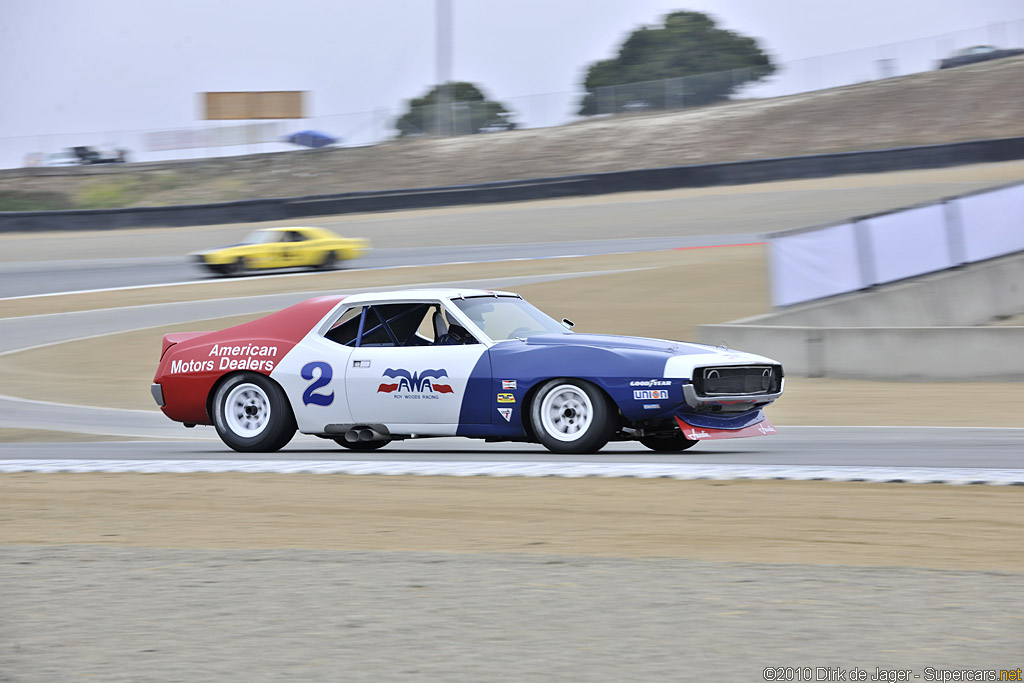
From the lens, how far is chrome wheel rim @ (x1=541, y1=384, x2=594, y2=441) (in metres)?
9.19

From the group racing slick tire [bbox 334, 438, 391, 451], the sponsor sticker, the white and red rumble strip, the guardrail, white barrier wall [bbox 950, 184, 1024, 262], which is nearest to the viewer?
the white and red rumble strip

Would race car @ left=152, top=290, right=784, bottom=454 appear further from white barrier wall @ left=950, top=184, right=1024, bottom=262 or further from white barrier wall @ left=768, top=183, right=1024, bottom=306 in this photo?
white barrier wall @ left=950, top=184, right=1024, bottom=262

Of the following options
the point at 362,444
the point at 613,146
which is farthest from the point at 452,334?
the point at 613,146

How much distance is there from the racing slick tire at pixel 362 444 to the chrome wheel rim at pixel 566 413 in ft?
6.22

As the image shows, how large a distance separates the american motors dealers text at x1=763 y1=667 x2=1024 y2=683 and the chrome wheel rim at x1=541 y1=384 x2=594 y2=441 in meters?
5.10

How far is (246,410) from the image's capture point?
34.1ft

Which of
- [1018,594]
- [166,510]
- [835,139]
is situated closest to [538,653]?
[1018,594]

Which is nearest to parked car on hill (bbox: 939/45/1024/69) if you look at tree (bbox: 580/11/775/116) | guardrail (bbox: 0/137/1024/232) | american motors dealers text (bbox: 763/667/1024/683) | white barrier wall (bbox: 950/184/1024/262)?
guardrail (bbox: 0/137/1024/232)

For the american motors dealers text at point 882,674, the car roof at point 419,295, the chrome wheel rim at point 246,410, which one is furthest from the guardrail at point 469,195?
the american motors dealers text at point 882,674

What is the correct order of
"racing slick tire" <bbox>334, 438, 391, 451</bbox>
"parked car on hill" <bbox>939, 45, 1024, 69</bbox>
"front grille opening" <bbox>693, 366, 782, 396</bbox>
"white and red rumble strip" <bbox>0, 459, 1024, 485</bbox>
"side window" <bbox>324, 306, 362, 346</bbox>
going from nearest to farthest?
"white and red rumble strip" <bbox>0, 459, 1024, 485</bbox>, "front grille opening" <bbox>693, 366, 782, 396</bbox>, "side window" <bbox>324, 306, 362, 346</bbox>, "racing slick tire" <bbox>334, 438, 391, 451</bbox>, "parked car on hill" <bbox>939, 45, 1024, 69</bbox>

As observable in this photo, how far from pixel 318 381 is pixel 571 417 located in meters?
2.10

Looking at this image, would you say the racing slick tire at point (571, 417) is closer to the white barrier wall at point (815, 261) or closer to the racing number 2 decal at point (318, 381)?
the racing number 2 decal at point (318, 381)

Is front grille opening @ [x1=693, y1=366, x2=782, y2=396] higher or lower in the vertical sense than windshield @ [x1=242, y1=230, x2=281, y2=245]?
lower

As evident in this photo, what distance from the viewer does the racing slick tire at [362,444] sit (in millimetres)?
10789
